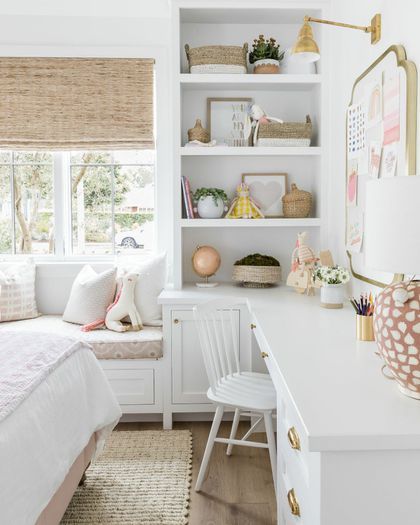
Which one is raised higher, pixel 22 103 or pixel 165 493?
pixel 22 103

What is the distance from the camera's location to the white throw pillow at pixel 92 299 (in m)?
3.55

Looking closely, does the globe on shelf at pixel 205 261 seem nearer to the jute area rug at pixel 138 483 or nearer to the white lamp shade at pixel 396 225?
the jute area rug at pixel 138 483

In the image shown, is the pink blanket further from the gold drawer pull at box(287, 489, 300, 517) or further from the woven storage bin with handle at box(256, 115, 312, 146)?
the woven storage bin with handle at box(256, 115, 312, 146)

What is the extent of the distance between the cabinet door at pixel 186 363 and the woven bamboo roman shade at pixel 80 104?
134 centimetres

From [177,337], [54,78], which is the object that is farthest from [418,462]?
[54,78]

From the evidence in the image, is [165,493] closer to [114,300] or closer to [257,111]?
[114,300]

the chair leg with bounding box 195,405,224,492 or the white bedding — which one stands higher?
the white bedding

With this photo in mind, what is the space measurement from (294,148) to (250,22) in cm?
94

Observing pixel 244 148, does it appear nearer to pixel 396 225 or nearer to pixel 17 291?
pixel 17 291

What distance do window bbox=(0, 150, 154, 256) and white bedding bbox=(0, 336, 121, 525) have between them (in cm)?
182

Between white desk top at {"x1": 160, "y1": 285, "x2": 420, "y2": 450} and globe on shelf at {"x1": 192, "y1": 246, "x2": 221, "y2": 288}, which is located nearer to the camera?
white desk top at {"x1": 160, "y1": 285, "x2": 420, "y2": 450}

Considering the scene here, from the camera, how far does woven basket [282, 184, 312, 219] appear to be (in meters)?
3.54

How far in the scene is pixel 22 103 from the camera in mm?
3859

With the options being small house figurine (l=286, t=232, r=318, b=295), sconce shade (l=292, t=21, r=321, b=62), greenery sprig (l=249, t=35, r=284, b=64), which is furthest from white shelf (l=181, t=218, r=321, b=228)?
sconce shade (l=292, t=21, r=321, b=62)
